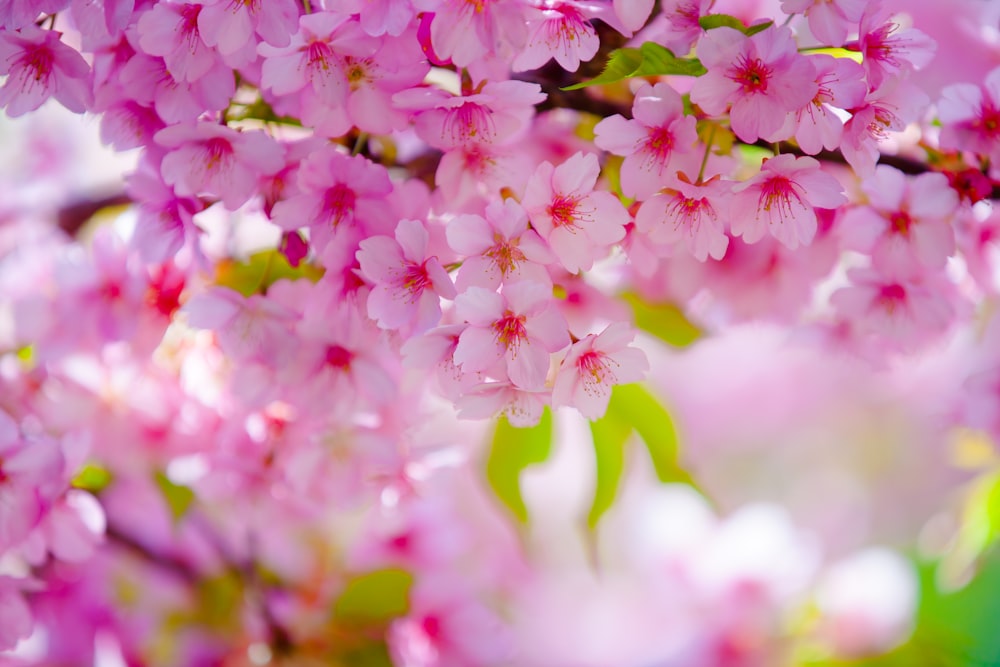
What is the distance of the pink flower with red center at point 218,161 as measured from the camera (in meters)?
0.49

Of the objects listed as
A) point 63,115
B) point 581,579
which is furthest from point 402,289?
point 581,579

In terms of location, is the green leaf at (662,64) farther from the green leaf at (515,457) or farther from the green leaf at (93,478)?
the green leaf at (93,478)

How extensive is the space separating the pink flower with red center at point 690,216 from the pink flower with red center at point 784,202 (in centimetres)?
1

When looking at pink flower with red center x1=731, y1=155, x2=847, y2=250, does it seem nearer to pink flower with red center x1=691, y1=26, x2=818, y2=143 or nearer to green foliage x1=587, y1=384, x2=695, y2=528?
pink flower with red center x1=691, y1=26, x2=818, y2=143

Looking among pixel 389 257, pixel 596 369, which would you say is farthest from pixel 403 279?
pixel 596 369

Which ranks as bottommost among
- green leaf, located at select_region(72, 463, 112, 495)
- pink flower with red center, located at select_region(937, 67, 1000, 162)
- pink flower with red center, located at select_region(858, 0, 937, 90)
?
green leaf, located at select_region(72, 463, 112, 495)

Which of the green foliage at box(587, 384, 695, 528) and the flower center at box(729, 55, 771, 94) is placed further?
the green foliage at box(587, 384, 695, 528)

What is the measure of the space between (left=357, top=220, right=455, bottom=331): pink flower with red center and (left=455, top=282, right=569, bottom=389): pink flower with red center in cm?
3

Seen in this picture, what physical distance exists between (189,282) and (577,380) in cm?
36

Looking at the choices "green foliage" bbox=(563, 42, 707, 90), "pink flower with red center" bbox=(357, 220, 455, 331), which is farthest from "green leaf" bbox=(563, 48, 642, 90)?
"pink flower with red center" bbox=(357, 220, 455, 331)

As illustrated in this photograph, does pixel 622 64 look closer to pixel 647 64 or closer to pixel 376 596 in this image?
pixel 647 64

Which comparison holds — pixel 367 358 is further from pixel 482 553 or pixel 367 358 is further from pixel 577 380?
pixel 482 553

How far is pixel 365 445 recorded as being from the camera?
685 mm

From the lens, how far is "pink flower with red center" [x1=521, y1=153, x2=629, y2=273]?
46cm
